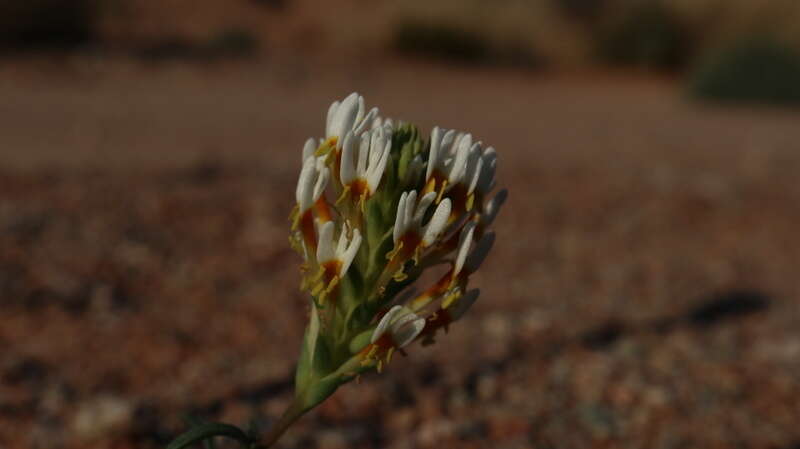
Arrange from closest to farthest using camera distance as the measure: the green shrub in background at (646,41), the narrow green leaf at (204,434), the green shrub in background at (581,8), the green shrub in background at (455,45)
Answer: the narrow green leaf at (204,434) < the green shrub in background at (455,45) < the green shrub in background at (646,41) < the green shrub in background at (581,8)

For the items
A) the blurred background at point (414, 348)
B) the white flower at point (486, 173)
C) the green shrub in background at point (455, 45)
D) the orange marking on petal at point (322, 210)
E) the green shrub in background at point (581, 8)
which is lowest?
the green shrub in background at point (455, 45)

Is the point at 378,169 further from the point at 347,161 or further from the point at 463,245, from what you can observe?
the point at 463,245

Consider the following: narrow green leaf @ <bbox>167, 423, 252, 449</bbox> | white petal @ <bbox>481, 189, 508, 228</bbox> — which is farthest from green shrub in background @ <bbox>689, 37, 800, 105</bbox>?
narrow green leaf @ <bbox>167, 423, 252, 449</bbox>

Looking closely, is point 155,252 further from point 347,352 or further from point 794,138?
point 794,138

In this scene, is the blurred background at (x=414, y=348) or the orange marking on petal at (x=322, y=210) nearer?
the orange marking on petal at (x=322, y=210)

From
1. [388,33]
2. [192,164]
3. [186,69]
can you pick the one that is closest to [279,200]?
[192,164]

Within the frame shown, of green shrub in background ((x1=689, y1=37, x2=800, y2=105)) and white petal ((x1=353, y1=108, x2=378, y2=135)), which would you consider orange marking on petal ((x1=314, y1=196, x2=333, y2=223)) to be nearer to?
white petal ((x1=353, y1=108, x2=378, y2=135))

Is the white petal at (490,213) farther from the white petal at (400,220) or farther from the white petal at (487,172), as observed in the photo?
the white petal at (400,220)

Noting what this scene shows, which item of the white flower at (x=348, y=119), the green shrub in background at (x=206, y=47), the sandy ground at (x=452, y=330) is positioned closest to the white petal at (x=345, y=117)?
the white flower at (x=348, y=119)
